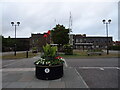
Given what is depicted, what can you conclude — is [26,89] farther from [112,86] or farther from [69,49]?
[69,49]

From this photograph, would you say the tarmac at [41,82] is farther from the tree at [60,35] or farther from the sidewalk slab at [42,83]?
the tree at [60,35]

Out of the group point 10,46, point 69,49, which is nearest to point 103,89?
point 69,49

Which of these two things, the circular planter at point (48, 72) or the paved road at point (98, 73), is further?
the circular planter at point (48, 72)

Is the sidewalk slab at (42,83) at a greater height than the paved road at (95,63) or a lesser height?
greater

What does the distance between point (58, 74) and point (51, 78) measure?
0.42 metres

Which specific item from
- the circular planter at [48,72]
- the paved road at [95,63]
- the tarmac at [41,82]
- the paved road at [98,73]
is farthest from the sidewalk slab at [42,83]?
the paved road at [95,63]

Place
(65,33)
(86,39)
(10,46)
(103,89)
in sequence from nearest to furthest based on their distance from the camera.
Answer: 1. (103,89)
2. (65,33)
3. (10,46)
4. (86,39)

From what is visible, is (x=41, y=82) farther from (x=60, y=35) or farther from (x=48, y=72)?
(x=60, y=35)

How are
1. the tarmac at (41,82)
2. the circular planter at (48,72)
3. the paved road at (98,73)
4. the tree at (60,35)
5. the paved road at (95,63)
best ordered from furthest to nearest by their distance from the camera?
the tree at (60,35) < the paved road at (95,63) < the circular planter at (48,72) < the paved road at (98,73) < the tarmac at (41,82)

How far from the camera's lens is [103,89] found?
4871 mm

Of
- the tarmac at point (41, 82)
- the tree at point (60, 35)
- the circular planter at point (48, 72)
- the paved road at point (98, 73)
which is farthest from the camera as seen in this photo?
the tree at point (60, 35)

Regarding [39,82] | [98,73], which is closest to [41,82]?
[39,82]

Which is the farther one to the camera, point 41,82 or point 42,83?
point 41,82

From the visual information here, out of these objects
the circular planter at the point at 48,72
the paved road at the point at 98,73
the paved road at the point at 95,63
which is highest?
the circular planter at the point at 48,72
